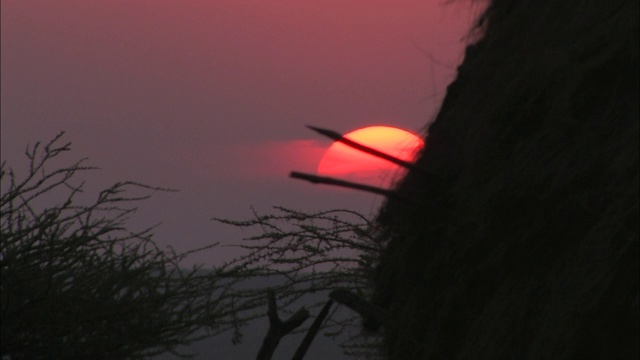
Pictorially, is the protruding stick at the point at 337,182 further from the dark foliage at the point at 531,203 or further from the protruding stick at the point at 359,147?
the dark foliage at the point at 531,203

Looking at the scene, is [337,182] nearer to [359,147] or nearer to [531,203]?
[359,147]

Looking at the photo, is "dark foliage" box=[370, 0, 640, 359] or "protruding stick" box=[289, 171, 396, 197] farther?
"protruding stick" box=[289, 171, 396, 197]

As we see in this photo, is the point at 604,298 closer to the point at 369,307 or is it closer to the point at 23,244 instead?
the point at 369,307

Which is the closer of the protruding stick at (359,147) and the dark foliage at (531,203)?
the dark foliage at (531,203)

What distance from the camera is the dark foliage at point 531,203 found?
424 centimetres

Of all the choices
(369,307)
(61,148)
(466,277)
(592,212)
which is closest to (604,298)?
(592,212)

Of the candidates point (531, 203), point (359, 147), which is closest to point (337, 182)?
point (359, 147)

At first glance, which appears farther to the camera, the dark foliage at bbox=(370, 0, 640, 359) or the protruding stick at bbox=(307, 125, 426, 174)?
the protruding stick at bbox=(307, 125, 426, 174)

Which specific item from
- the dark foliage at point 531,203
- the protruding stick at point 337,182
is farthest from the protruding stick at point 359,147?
the dark foliage at point 531,203

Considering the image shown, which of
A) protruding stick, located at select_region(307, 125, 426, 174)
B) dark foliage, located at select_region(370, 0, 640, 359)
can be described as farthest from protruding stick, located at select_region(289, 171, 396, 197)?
dark foliage, located at select_region(370, 0, 640, 359)

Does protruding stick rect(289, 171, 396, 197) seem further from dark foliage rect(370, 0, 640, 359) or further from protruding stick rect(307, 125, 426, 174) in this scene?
dark foliage rect(370, 0, 640, 359)

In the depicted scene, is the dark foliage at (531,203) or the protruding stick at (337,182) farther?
the protruding stick at (337,182)

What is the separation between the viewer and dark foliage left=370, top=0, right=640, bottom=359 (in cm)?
424

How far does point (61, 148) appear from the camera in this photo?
945 cm
